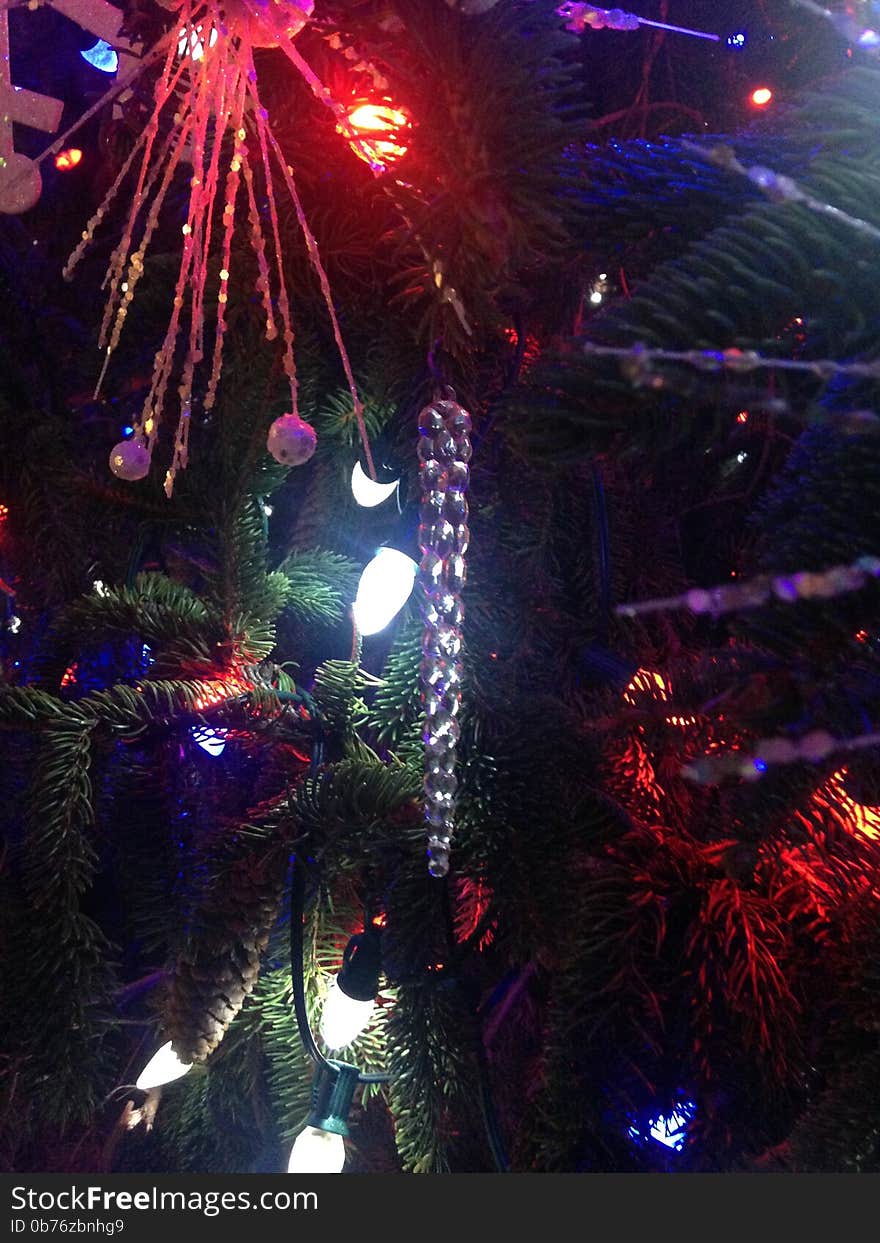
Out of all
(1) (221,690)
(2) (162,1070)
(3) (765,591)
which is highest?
(3) (765,591)

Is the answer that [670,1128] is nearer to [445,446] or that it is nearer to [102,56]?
[445,446]

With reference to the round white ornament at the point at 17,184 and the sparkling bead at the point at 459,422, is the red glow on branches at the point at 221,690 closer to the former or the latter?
the sparkling bead at the point at 459,422

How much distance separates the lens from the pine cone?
0.46 m

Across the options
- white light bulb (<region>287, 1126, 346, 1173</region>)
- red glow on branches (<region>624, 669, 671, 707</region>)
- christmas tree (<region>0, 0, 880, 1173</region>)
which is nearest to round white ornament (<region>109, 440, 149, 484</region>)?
christmas tree (<region>0, 0, 880, 1173</region>)

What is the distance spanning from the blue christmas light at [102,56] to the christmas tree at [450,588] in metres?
0.02

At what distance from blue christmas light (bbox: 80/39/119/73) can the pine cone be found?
558 mm

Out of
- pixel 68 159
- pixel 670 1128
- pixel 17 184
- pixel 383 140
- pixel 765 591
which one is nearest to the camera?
pixel 765 591

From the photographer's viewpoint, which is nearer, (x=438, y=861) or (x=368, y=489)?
(x=438, y=861)

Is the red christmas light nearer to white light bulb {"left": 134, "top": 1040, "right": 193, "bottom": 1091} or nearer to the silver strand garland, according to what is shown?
the silver strand garland

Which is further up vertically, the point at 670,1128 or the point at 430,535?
the point at 430,535

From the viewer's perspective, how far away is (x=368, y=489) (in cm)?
58

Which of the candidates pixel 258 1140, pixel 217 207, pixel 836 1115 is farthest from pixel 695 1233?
pixel 217 207

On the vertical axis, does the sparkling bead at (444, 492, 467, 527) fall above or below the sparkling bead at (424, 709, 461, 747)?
above

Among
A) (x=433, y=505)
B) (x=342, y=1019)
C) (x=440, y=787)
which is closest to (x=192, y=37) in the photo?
(x=433, y=505)
